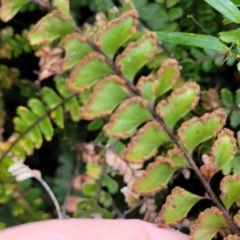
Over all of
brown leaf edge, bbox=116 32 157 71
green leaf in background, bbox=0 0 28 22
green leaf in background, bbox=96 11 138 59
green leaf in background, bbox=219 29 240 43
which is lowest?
green leaf in background, bbox=219 29 240 43

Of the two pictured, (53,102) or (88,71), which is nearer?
(88,71)

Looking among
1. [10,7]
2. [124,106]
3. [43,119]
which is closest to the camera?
[124,106]

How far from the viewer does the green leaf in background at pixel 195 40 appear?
0.98 metres

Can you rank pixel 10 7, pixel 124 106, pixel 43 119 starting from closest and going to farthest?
pixel 124 106 < pixel 10 7 < pixel 43 119

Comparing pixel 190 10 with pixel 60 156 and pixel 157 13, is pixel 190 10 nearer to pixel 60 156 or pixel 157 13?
pixel 157 13

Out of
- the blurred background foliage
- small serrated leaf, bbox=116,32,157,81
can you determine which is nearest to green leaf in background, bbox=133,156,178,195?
small serrated leaf, bbox=116,32,157,81

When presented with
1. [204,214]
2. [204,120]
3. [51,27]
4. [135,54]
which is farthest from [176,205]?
[51,27]

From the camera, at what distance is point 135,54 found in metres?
0.93

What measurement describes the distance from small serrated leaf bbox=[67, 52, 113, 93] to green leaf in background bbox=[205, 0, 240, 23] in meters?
0.22

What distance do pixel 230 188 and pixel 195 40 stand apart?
273 millimetres

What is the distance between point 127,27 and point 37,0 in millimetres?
196

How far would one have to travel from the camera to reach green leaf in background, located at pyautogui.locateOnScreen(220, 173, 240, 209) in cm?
93

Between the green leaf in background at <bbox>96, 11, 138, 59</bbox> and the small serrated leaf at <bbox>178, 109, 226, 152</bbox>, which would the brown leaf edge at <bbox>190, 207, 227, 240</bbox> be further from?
the green leaf in background at <bbox>96, 11, 138, 59</bbox>

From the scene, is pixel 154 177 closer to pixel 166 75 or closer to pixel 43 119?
pixel 166 75
